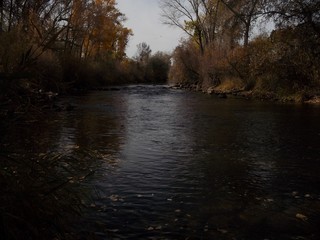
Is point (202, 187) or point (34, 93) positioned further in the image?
point (202, 187)

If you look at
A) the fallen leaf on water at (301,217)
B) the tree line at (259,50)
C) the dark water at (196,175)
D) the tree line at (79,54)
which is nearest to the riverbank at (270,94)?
the tree line at (259,50)

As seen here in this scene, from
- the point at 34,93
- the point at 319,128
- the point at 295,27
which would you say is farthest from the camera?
the point at 295,27

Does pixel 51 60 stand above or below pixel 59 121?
above

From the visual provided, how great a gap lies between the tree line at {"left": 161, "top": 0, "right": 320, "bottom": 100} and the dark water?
10.3 m

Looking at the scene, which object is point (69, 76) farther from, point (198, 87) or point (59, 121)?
point (59, 121)

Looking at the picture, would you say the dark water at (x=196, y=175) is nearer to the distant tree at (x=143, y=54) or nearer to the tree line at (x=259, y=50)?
the tree line at (x=259, y=50)

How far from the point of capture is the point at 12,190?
4.11m

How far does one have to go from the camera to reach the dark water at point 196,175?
679 centimetres

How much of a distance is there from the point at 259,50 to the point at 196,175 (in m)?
26.5

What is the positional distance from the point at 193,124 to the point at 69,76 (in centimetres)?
2622

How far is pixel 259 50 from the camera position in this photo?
112 ft

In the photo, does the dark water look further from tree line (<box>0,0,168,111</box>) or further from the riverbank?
the riverbank

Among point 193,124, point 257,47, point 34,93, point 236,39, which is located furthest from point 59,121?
point 236,39

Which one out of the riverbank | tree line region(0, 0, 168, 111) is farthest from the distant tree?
the riverbank
